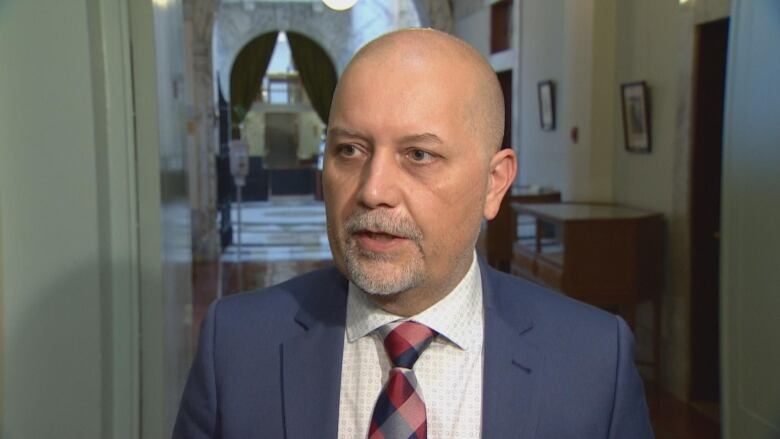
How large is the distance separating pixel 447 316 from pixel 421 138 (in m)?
0.32

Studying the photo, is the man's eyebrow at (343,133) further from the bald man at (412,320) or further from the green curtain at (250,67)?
the green curtain at (250,67)

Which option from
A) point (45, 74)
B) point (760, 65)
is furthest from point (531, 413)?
point (45, 74)

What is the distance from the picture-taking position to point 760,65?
191 cm

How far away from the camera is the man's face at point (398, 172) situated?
3.92ft

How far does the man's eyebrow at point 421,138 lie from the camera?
1.19 m

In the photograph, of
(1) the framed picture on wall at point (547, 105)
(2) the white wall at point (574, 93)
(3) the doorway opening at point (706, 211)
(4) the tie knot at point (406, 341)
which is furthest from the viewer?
(1) the framed picture on wall at point (547, 105)

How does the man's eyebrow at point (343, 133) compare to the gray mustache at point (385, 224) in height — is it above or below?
above

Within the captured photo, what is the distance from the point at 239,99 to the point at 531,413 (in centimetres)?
2013

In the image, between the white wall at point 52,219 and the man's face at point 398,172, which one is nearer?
the man's face at point 398,172

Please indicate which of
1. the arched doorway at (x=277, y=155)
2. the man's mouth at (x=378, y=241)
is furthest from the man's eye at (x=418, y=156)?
the arched doorway at (x=277, y=155)

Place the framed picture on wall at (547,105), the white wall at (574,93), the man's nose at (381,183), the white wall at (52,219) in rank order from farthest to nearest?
1. the framed picture on wall at (547,105)
2. the white wall at (574,93)
3. the white wall at (52,219)
4. the man's nose at (381,183)

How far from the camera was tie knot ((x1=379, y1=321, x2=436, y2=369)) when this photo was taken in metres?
1.30

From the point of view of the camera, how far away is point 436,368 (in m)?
1.33

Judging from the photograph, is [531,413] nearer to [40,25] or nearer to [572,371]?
[572,371]
